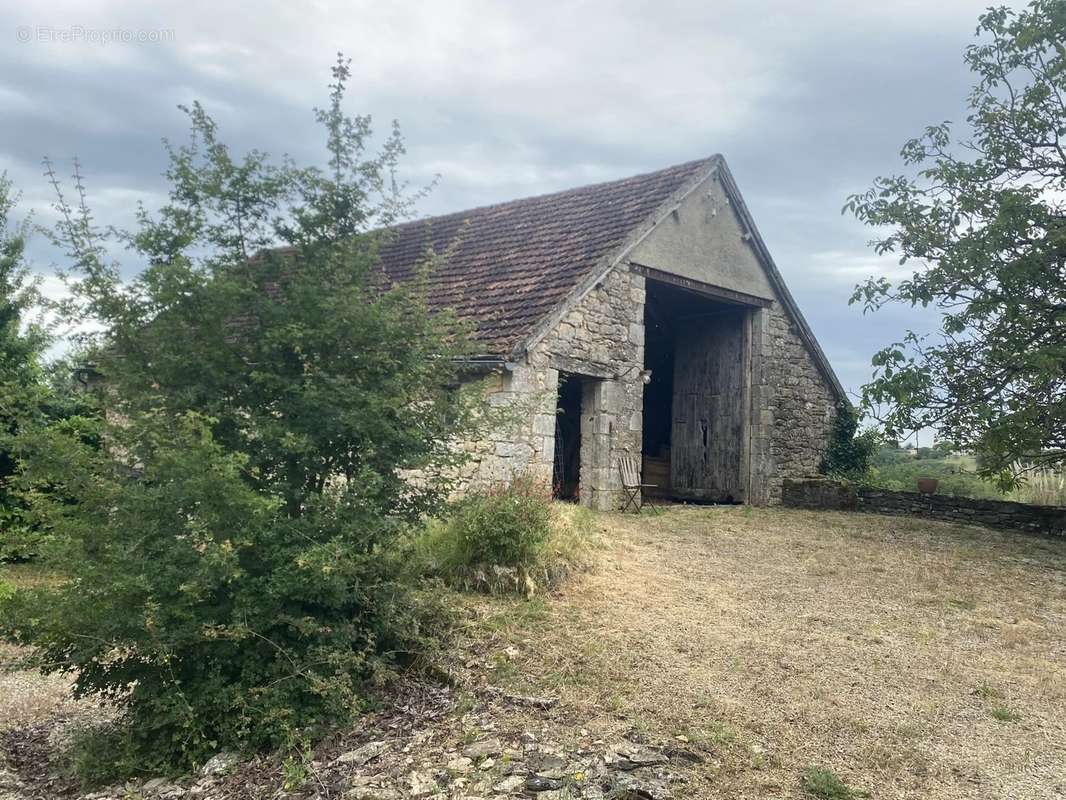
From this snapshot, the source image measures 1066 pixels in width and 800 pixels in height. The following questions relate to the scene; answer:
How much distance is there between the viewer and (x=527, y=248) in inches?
541

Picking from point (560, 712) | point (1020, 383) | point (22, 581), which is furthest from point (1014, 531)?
point (22, 581)

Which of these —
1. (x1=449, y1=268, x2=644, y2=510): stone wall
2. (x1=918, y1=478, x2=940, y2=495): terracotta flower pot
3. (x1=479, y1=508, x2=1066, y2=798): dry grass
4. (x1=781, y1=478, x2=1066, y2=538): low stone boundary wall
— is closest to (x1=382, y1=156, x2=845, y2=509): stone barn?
(x1=449, y1=268, x2=644, y2=510): stone wall

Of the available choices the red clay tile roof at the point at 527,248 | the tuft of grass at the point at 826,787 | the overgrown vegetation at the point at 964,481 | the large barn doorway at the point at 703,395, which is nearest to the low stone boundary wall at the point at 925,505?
the overgrown vegetation at the point at 964,481

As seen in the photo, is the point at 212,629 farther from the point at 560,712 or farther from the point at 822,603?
the point at 822,603

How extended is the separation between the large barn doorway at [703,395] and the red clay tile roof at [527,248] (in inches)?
68.7

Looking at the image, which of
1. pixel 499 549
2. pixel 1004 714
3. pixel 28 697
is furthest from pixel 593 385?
pixel 1004 714

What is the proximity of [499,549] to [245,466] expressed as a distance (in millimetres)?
2666

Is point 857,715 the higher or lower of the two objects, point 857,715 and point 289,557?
the lower

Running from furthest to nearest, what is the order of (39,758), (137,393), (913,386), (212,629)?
(913,386)
(39,758)
(137,393)
(212,629)

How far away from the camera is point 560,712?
4914 mm

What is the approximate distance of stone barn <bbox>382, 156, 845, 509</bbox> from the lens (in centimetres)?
1160

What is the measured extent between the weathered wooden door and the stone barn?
3 centimetres

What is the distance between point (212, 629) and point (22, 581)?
6.11m

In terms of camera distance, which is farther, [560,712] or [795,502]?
[795,502]
